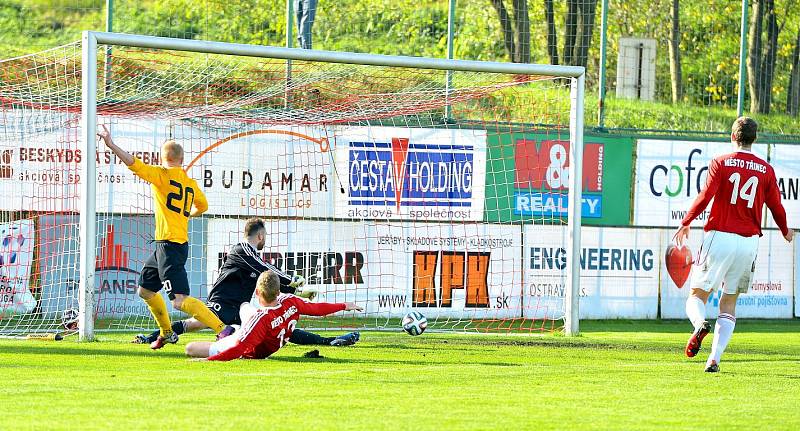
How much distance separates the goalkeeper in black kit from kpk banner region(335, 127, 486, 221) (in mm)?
4399

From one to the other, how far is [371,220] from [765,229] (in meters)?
5.90

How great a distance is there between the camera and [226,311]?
36.0 ft

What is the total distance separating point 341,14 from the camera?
650 inches

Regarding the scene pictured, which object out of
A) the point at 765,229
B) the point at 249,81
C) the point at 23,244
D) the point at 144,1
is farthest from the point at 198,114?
the point at 765,229

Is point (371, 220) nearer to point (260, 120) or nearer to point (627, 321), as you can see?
point (260, 120)

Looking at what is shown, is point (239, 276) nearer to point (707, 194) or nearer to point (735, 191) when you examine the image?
point (707, 194)

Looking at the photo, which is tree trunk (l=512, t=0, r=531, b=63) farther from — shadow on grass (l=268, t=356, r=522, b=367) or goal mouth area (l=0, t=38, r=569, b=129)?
shadow on grass (l=268, t=356, r=522, b=367)

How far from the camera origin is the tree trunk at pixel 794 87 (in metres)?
17.8

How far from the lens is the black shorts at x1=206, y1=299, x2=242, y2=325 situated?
10977 millimetres

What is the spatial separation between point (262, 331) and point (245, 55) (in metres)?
3.51

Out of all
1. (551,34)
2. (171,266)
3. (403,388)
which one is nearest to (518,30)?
(551,34)

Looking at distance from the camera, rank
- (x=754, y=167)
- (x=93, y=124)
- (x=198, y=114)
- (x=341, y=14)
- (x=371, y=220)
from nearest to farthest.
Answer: (x=754, y=167) < (x=93, y=124) < (x=198, y=114) < (x=371, y=220) < (x=341, y=14)

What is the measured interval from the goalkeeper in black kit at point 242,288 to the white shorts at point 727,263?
3407 millimetres

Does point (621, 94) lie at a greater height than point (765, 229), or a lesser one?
greater
